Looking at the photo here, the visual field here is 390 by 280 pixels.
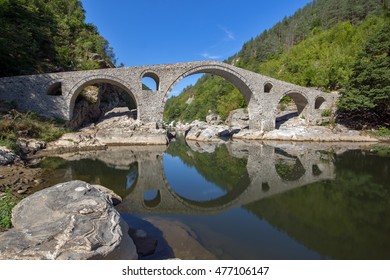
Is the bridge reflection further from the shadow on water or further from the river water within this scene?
the shadow on water

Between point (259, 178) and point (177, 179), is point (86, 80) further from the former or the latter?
point (259, 178)

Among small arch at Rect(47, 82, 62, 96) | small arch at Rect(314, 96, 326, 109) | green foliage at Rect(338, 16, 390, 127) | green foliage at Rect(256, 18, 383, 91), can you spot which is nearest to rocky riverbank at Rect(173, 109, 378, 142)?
green foliage at Rect(338, 16, 390, 127)

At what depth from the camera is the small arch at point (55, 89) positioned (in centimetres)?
1807

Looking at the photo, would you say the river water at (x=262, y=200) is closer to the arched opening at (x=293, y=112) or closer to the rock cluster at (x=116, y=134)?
the rock cluster at (x=116, y=134)

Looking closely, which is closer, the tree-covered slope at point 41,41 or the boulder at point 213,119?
the tree-covered slope at point 41,41

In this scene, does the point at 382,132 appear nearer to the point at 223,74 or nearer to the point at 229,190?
the point at 223,74

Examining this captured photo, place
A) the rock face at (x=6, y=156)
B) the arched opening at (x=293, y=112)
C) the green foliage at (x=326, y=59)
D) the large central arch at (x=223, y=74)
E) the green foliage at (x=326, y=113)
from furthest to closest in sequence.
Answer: the green foliage at (x=326, y=59) < the arched opening at (x=293, y=112) < the green foliage at (x=326, y=113) < the large central arch at (x=223, y=74) < the rock face at (x=6, y=156)

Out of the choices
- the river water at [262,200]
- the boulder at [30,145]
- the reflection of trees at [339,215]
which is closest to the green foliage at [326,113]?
the river water at [262,200]

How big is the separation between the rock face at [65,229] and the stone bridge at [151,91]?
16.9 m

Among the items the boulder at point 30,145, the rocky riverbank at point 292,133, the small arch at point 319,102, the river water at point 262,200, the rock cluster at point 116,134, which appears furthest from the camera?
the small arch at point 319,102

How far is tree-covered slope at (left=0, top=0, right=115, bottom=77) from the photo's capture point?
18.1m

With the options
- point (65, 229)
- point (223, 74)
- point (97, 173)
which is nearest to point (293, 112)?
point (223, 74)

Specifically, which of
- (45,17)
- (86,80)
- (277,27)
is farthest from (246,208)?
(277,27)

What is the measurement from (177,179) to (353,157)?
32.3 feet
